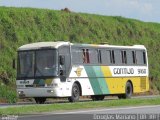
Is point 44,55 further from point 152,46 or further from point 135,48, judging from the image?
point 152,46

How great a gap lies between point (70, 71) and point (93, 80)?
2.49 metres

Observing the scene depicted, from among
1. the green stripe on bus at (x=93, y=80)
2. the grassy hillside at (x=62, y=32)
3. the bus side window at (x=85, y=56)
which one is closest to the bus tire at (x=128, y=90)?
the green stripe on bus at (x=93, y=80)

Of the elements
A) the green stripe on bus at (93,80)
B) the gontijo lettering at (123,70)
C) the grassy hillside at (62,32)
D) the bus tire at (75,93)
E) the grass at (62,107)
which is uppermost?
the grassy hillside at (62,32)

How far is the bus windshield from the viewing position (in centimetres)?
3269

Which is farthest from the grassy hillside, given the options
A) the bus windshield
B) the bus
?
the bus

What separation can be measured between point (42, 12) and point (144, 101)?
1999 centimetres

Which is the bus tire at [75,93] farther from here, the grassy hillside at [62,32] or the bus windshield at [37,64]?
the grassy hillside at [62,32]

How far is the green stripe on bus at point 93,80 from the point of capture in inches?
1372

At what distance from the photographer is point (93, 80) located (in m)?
35.4

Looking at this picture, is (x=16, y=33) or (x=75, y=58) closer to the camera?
(x=75, y=58)

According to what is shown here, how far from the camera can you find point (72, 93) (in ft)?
110

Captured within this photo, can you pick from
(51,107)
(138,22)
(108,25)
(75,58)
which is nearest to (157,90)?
(108,25)

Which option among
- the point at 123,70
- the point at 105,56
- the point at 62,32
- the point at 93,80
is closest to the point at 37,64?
the point at 93,80

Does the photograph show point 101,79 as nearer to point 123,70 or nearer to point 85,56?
point 85,56
